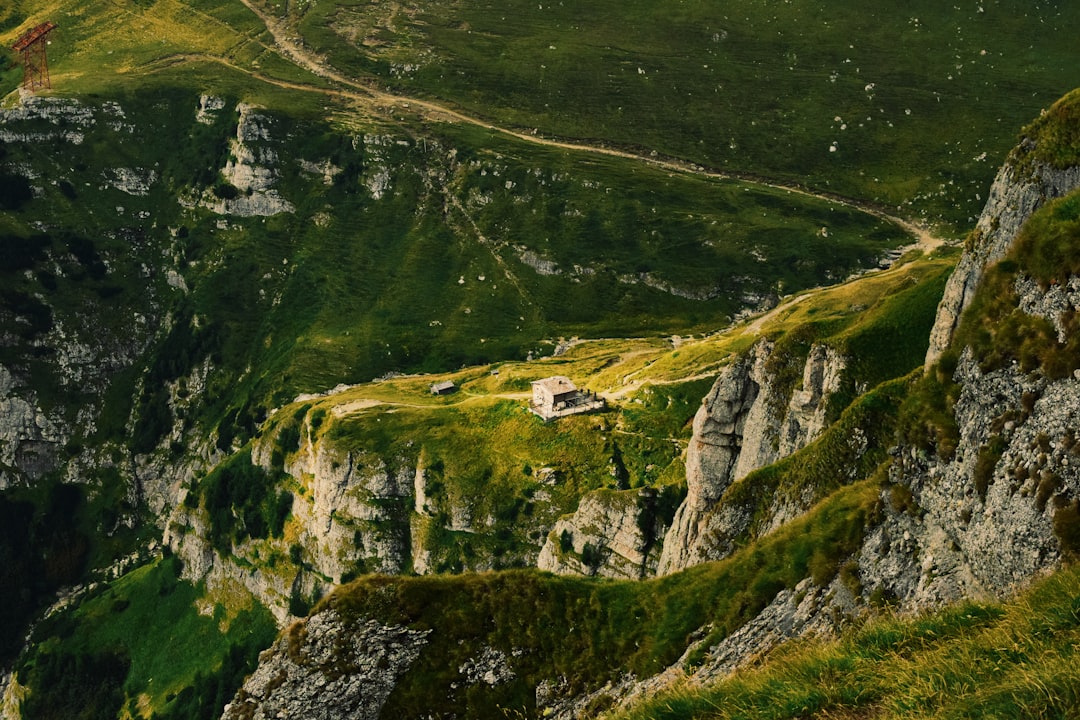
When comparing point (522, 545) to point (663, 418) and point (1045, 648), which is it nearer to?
point (663, 418)

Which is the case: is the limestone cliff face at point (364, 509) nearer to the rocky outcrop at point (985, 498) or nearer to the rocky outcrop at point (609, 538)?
the rocky outcrop at point (609, 538)

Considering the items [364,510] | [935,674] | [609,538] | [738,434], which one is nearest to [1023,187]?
[935,674]

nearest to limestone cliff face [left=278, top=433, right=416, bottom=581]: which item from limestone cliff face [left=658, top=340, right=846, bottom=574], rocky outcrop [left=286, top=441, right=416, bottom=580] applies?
rocky outcrop [left=286, top=441, right=416, bottom=580]

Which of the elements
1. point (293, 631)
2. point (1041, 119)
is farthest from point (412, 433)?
point (1041, 119)

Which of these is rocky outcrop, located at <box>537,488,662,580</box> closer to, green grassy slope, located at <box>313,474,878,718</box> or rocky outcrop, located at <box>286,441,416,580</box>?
rocky outcrop, located at <box>286,441,416,580</box>

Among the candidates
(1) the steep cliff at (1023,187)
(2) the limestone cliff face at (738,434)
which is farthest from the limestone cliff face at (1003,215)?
(2) the limestone cliff face at (738,434)
